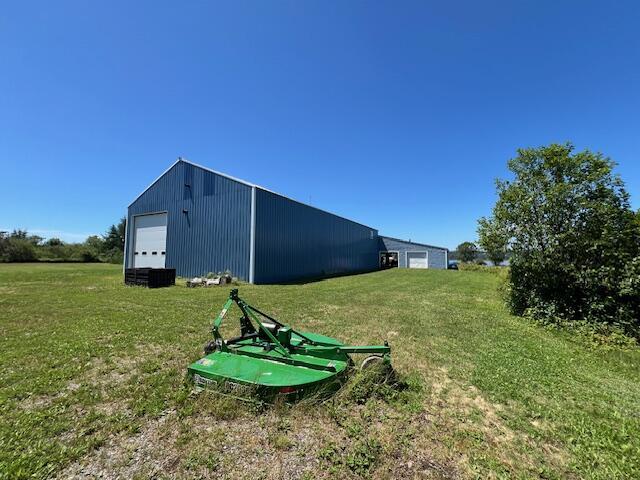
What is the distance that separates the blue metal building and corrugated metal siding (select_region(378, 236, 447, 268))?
19394 millimetres

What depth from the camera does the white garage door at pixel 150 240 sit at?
63.7 ft

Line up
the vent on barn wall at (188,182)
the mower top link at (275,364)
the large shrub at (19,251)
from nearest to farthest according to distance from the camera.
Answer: the mower top link at (275,364) → the vent on barn wall at (188,182) → the large shrub at (19,251)

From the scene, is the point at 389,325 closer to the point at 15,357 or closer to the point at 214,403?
the point at 214,403

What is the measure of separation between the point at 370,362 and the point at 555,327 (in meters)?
6.55

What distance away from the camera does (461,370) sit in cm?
452

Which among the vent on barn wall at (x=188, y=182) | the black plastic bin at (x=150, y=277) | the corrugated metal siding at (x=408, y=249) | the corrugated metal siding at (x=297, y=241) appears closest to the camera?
the black plastic bin at (x=150, y=277)

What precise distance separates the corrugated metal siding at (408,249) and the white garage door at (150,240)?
27.7 meters

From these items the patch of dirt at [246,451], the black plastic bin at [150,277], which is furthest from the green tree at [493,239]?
the black plastic bin at [150,277]

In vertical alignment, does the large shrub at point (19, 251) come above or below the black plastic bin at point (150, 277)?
above

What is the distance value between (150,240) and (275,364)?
1953 centimetres

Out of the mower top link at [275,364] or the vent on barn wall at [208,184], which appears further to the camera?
the vent on barn wall at [208,184]

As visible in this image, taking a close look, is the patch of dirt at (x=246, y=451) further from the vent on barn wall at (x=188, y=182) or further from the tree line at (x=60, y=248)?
the tree line at (x=60, y=248)

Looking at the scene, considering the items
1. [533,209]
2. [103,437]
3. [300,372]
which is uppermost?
[533,209]

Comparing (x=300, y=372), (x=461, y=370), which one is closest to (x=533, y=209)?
(x=461, y=370)
